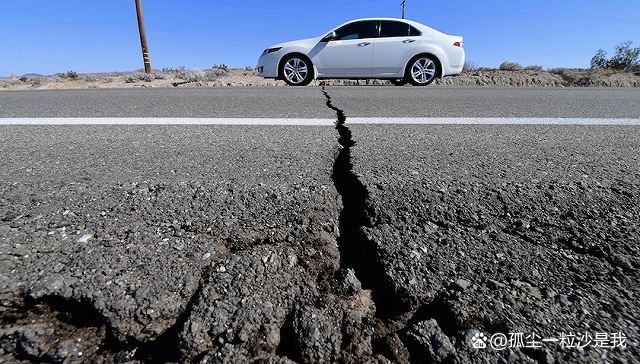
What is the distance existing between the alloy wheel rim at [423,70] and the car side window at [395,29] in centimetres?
65

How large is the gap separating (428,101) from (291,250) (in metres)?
3.88

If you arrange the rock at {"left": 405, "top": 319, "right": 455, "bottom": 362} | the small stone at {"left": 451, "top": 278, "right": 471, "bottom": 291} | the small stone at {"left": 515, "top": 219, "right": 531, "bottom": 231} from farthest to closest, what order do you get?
the small stone at {"left": 515, "top": 219, "right": 531, "bottom": 231}, the small stone at {"left": 451, "top": 278, "right": 471, "bottom": 291}, the rock at {"left": 405, "top": 319, "right": 455, "bottom": 362}

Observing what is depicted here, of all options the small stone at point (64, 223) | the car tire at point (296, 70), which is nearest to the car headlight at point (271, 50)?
the car tire at point (296, 70)

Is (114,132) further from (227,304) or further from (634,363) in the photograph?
(634,363)

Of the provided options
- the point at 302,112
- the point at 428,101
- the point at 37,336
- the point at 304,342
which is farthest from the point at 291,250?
the point at 428,101

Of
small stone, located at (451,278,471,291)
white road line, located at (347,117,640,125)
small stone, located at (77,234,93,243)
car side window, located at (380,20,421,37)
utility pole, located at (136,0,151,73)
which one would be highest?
utility pole, located at (136,0,151,73)

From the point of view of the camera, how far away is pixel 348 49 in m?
7.91

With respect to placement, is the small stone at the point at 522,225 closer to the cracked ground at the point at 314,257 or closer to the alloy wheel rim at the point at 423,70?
the cracked ground at the point at 314,257

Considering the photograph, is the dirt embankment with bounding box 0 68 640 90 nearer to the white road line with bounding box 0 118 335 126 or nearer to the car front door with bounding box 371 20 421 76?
the car front door with bounding box 371 20 421 76

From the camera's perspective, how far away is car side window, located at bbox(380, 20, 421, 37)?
8.00m

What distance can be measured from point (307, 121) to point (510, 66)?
15.1 metres

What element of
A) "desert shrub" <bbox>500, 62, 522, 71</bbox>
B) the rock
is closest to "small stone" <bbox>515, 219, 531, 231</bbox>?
the rock

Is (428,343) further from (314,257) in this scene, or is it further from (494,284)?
(314,257)

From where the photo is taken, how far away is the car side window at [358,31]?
313 inches
